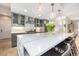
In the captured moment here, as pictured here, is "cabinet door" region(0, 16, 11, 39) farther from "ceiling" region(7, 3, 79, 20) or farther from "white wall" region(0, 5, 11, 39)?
"ceiling" region(7, 3, 79, 20)

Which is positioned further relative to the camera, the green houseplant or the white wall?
the green houseplant

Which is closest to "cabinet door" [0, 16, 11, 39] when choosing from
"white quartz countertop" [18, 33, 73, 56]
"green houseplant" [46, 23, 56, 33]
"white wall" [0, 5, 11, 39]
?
"white wall" [0, 5, 11, 39]

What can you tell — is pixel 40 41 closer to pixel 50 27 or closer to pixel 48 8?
pixel 50 27

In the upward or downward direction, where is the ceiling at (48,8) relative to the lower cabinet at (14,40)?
upward

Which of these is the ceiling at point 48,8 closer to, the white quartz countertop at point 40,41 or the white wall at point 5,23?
the white wall at point 5,23

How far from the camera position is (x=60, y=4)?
6.05 ft

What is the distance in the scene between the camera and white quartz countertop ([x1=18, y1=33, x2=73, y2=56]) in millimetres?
1389

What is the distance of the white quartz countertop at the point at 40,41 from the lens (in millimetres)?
1389

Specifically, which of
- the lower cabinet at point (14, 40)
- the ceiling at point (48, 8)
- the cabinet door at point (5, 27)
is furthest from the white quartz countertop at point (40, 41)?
the ceiling at point (48, 8)

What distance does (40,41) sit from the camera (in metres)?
1.67

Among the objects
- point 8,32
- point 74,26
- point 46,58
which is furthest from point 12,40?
point 74,26

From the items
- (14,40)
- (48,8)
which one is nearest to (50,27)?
(48,8)

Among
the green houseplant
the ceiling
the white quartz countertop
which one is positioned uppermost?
the ceiling

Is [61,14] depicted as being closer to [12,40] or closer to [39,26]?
[39,26]
